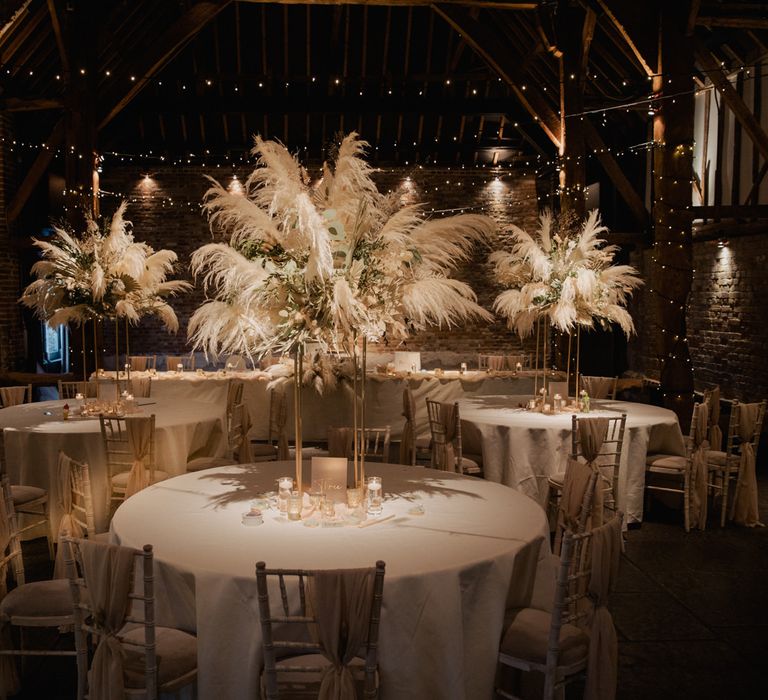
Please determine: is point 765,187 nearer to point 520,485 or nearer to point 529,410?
point 529,410

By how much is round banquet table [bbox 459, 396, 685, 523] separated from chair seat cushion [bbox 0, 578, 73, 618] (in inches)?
136

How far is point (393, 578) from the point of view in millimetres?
2689

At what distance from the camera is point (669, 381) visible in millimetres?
8086

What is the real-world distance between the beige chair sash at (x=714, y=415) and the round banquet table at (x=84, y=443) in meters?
4.11

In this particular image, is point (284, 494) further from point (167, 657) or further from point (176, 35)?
point (176, 35)

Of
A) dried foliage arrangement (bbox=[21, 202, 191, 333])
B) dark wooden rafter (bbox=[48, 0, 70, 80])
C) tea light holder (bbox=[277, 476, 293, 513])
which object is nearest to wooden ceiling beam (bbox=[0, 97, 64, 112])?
dark wooden rafter (bbox=[48, 0, 70, 80])

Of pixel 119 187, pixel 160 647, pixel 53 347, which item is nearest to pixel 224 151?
pixel 119 187

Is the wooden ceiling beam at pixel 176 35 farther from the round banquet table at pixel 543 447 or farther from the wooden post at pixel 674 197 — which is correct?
the round banquet table at pixel 543 447

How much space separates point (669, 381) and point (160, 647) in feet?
21.3

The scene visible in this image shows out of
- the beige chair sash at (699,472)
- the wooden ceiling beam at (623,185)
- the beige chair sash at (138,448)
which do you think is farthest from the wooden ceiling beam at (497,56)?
the beige chair sash at (138,448)

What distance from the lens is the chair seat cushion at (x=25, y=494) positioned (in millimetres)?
5145

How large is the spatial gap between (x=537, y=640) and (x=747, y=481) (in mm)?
4003

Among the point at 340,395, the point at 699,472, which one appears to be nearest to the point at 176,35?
the point at 340,395

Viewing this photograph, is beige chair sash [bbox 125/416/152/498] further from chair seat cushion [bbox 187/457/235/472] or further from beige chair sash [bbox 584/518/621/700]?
beige chair sash [bbox 584/518/621/700]
